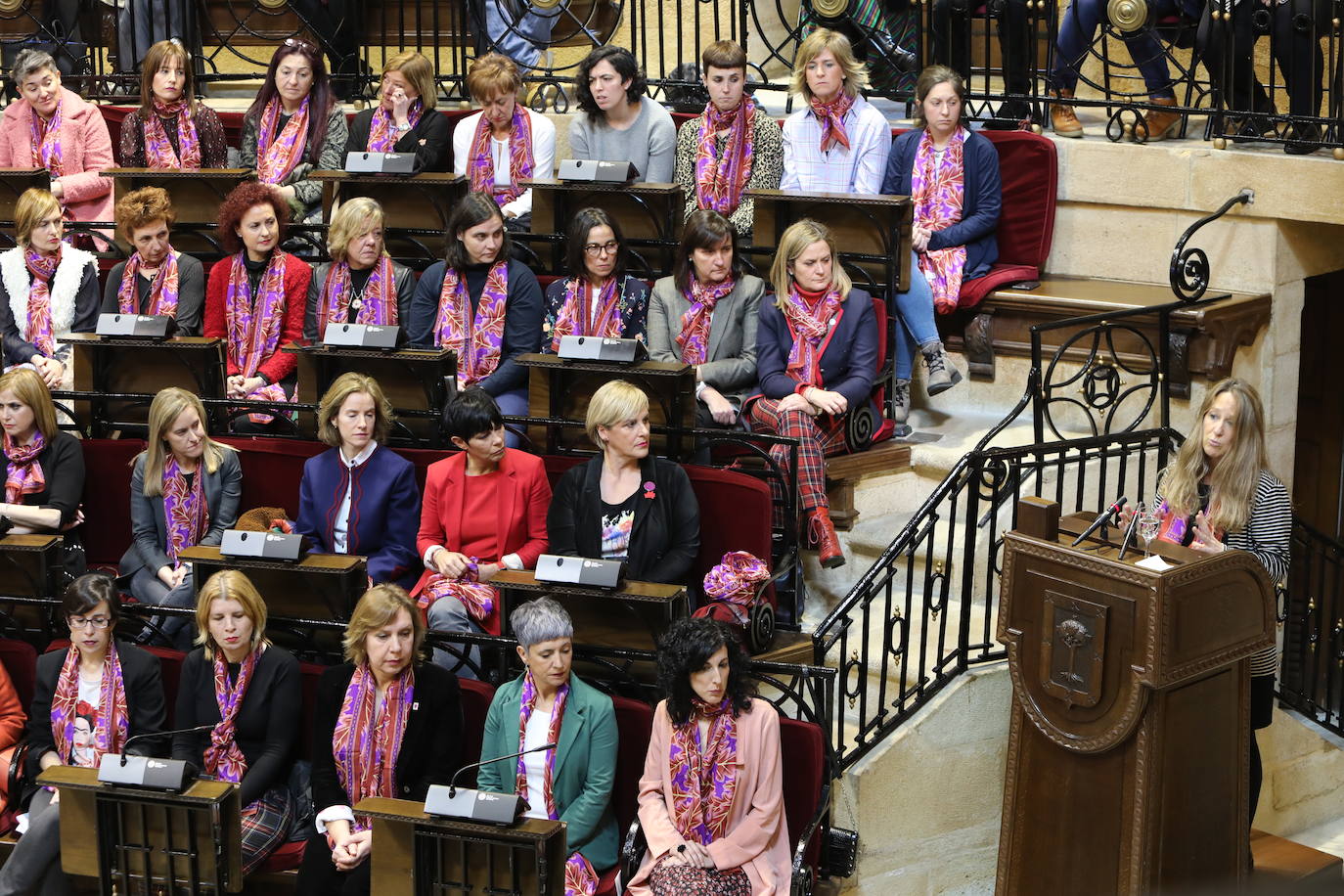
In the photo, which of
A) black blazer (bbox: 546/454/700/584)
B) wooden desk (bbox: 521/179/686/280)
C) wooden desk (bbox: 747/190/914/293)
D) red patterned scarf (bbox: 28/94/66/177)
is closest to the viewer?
black blazer (bbox: 546/454/700/584)

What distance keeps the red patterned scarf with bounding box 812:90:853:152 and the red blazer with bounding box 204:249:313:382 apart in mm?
1765

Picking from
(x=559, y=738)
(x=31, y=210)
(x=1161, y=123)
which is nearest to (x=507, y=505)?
(x=559, y=738)

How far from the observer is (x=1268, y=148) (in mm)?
5867

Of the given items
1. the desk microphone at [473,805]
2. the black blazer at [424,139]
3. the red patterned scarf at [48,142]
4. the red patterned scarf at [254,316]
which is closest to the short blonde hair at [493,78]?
the black blazer at [424,139]

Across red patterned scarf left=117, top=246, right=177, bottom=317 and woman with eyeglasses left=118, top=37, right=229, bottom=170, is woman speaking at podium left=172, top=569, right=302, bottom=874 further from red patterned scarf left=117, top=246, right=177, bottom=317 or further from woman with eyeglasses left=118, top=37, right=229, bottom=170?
woman with eyeglasses left=118, top=37, right=229, bottom=170

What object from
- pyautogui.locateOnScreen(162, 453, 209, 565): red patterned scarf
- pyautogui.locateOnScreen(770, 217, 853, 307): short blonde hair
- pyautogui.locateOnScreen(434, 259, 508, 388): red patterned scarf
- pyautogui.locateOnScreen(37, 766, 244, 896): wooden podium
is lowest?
pyautogui.locateOnScreen(37, 766, 244, 896): wooden podium

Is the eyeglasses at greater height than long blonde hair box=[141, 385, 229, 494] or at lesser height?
greater

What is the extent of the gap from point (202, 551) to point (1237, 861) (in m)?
2.64

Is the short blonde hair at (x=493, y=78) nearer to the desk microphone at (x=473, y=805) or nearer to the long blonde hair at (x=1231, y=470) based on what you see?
the long blonde hair at (x=1231, y=470)

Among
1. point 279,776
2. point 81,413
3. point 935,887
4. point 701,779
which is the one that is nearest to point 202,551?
point 279,776

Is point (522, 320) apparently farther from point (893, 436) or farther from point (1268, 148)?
point (1268, 148)

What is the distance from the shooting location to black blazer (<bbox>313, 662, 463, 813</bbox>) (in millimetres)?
4238

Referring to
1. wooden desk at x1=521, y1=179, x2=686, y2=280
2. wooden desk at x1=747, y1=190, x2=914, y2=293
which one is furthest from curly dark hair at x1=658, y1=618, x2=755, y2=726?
wooden desk at x1=521, y1=179, x2=686, y2=280

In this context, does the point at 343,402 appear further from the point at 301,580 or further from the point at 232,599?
the point at 232,599
